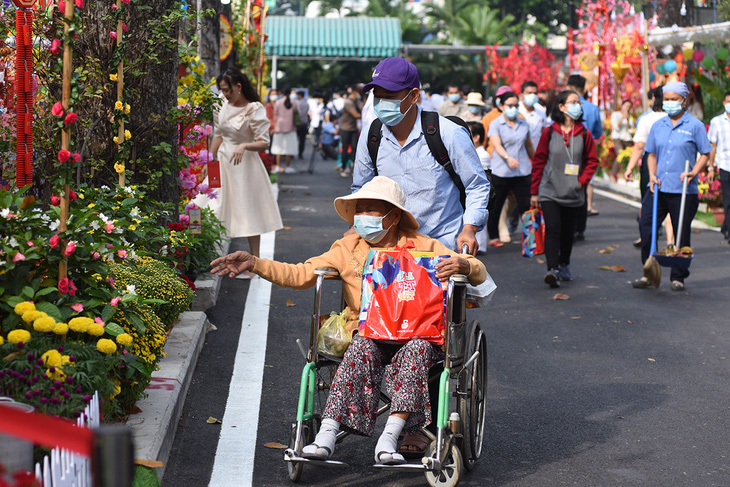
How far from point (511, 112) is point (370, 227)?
763 centimetres

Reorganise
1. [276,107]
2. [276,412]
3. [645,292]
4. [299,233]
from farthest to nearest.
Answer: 1. [276,107]
2. [299,233]
3. [645,292]
4. [276,412]

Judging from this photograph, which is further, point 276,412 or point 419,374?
point 276,412

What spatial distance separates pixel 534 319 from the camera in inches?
324

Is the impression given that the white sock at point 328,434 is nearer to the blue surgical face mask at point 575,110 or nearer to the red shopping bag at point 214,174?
the red shopping bag at point 214,174

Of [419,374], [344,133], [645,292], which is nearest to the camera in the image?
[419,374]

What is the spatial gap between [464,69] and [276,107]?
29344 mm

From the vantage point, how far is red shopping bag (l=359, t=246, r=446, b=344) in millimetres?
4414

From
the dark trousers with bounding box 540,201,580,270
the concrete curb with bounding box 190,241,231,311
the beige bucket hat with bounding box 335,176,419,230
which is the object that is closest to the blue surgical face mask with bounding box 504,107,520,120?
the dark trousers with bounding box 540,201,580,270

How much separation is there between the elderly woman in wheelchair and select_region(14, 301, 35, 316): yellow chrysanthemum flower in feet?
2.48

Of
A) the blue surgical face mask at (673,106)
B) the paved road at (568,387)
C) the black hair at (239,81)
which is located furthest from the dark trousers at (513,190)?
the black hair at (239,81)

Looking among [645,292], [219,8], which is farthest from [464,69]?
[645,292]

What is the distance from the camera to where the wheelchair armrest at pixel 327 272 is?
177 inches

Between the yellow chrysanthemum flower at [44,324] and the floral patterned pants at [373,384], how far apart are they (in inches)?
46.8

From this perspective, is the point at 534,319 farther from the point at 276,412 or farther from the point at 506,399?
the point at 276,412
